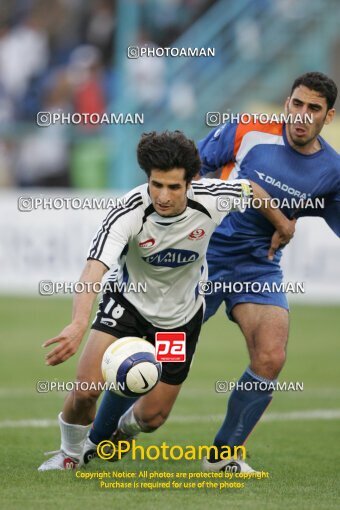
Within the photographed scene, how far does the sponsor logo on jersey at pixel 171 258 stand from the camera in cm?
624

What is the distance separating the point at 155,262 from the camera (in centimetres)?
630

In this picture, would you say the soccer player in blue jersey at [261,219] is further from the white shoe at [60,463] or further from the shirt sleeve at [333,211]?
the white shoe at [60,463]

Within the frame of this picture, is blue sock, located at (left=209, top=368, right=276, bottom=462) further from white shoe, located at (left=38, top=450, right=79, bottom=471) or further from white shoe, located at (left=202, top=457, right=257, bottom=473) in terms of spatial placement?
white shoe, located at (left=38, top=450, right=79, bottom=471)

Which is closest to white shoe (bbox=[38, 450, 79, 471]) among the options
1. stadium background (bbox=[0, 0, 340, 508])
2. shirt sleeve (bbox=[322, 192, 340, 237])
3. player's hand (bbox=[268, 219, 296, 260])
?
player's hand (bbox=[268, 219, 296, 260])

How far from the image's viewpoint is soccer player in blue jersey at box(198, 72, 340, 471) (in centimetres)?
673

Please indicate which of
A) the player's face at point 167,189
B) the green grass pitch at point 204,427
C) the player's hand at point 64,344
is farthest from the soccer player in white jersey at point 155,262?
the green grass pitch at point 204,427

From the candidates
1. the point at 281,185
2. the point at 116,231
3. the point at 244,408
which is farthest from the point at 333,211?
the point at 116,231

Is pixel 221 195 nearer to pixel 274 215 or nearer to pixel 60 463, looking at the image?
pixel 274 215

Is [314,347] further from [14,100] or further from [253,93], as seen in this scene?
[14,100]

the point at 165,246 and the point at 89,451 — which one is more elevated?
the point at 165,246

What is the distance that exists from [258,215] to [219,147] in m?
0.54

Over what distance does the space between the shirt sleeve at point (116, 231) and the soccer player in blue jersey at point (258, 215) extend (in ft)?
3.75

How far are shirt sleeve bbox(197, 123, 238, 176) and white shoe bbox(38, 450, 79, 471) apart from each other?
215 cm

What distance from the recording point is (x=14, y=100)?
19.1 metres
